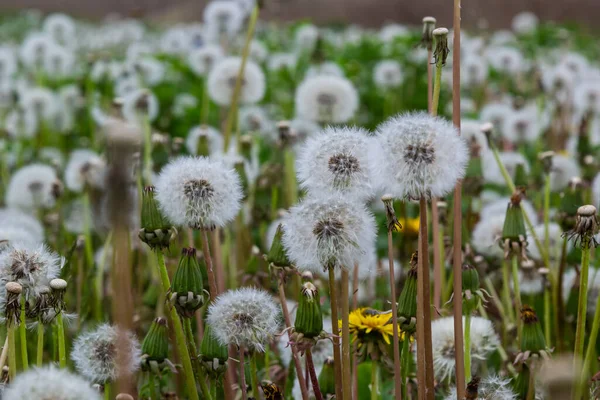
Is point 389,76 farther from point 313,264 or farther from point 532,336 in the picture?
point 313,264

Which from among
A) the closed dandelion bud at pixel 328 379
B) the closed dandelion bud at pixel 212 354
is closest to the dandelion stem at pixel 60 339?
the closed dandelion bud at pixel 212 354

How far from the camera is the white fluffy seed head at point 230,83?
3348 mm

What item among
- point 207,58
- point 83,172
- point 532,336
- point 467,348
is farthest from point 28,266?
point 207,58

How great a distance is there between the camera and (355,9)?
52.0ft

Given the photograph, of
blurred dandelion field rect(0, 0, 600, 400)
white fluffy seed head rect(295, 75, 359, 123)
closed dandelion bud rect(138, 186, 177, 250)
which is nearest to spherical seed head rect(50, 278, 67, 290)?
blurred dandelion field rect(0, 0, 600, 400)

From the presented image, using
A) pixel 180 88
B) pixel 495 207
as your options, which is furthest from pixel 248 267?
pixel 180 88

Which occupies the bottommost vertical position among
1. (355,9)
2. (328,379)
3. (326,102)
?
(328,379)

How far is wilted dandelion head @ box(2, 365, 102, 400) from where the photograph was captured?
99cm

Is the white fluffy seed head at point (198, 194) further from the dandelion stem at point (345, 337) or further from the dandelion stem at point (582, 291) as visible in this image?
the dandelion stem at point (582, 291)

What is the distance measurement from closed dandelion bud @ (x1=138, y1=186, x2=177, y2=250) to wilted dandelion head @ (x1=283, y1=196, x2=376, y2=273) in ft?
0.75

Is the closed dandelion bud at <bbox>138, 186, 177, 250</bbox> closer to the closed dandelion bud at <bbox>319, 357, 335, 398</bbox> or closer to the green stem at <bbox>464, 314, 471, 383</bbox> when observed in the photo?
the closed dandelion bud at <bbox>319, 357, 335, 398</bbox>

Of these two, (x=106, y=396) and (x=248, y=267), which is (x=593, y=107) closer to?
(x=248, y=267)

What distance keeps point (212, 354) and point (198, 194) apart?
29 centimetres

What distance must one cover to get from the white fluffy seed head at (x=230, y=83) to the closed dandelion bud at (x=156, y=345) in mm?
2026
